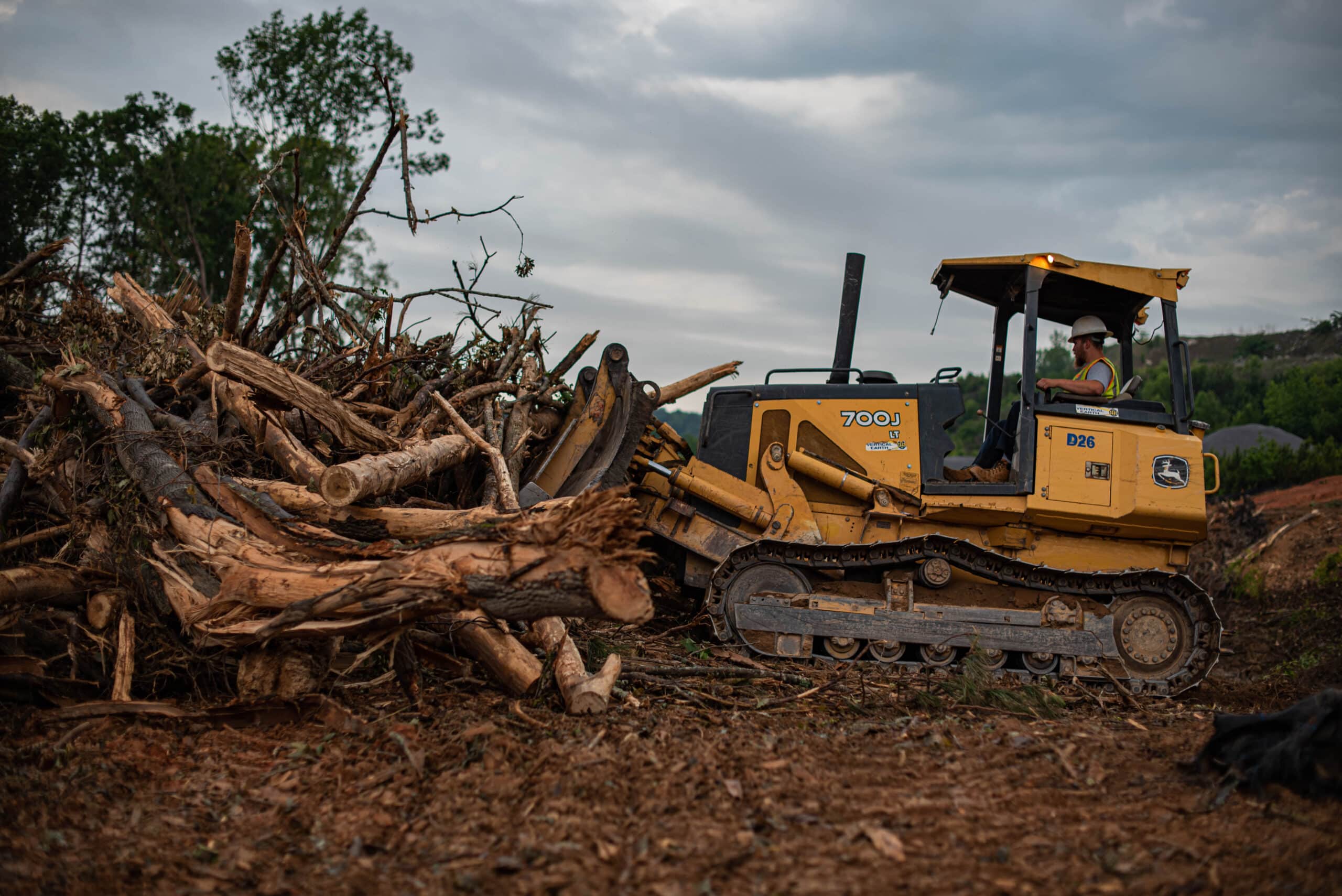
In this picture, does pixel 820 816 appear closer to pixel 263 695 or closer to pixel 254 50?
pixel 263 695

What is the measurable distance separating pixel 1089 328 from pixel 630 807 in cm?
548

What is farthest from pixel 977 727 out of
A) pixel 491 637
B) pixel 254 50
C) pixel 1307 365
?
pixel 1307 365

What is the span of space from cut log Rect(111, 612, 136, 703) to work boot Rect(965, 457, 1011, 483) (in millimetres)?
5468

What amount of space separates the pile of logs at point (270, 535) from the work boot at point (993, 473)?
3.33 metres


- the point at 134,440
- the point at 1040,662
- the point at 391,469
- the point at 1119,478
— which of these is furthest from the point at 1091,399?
the point at 134,440

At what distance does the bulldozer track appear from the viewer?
682 centimetres

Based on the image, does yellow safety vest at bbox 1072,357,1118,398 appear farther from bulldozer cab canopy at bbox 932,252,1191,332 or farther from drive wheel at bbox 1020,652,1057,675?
drive wheel at bbox 1020,652,1057,675

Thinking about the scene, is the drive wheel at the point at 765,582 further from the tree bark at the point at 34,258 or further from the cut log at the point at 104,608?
the tree bark at the point at 34,258

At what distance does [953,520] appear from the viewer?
A: 279 inches

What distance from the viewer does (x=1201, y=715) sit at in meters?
5.78

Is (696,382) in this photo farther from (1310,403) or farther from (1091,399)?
(1310,403)

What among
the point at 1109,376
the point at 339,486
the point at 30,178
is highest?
the point at 30,178

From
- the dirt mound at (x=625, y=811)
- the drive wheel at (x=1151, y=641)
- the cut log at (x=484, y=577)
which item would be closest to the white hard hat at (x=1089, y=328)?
the drive wheel at (x=1151, y=641)

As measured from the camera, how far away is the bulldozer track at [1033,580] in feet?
22.4
